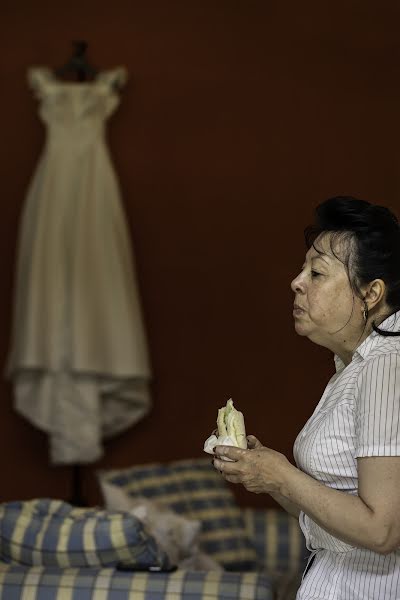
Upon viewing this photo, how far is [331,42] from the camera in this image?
14.9 feet

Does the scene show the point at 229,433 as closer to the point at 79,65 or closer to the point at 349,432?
the point at 349,432

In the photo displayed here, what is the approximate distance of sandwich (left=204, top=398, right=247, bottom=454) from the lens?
75.8 inches

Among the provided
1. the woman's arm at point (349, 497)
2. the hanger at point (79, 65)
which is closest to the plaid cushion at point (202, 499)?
the hanger at point (79, 65)

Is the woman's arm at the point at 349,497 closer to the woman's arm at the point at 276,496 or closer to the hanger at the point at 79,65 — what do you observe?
the woman's arm at the point at 276,496

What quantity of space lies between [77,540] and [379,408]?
1.19m

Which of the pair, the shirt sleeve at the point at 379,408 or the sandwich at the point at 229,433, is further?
the sandwich at the point at 229,433

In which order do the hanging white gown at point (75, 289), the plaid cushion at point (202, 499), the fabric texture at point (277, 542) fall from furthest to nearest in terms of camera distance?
the hanging white gown at point (75, 289), the fabric texture at point (277, 542), the plaid cushion at point (202, 499)

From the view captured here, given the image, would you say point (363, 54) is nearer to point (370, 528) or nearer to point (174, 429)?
point (174, 429)

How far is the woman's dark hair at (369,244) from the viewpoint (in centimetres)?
192

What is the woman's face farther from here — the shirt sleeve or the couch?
the couch

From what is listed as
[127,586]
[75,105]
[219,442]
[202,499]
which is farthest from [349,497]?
[75,105]

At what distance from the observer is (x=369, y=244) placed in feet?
6.33

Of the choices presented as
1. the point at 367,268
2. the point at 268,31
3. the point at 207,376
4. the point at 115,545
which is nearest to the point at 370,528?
the point at 367,268

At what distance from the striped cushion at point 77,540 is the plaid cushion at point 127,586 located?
6 centimetres
